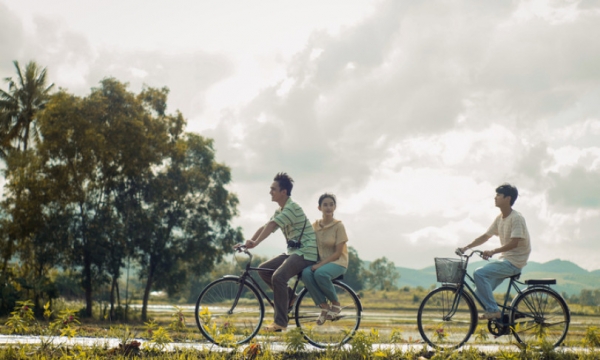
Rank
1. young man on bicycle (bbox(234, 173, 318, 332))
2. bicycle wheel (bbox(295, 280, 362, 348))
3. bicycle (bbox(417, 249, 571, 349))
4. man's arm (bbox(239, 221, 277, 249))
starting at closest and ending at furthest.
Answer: man's arm (bbox(239, 221, 277, 249)), young man on bicycle (bbox(234, 173, 318, 332)), bicycle wheel (bbox(295, 280, 362, 348)), bicycle (bbox(417, 249, 571, 349))

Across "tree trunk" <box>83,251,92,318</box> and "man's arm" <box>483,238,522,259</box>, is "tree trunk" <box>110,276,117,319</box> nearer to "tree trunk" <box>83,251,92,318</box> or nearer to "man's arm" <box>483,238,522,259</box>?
"tree trunk" <box>83,251,92,318</box>

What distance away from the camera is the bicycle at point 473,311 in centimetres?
824

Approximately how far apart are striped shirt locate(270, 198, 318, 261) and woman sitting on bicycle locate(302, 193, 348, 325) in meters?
0.14

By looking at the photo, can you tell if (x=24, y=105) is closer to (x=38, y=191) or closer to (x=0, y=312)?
(x=38, y=191)

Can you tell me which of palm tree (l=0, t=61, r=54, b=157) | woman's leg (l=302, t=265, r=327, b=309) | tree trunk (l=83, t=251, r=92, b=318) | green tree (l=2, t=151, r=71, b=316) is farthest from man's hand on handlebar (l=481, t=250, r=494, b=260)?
palm tree (l=0, t=61, r=54, b=157)

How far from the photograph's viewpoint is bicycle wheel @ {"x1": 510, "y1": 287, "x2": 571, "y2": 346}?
8438 mm

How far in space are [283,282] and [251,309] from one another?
0.58 meters

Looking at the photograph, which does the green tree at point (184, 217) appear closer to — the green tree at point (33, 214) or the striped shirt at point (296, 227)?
the green tree at point (33, 214)

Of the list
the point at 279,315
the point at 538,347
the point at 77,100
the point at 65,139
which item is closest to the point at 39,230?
the point at 65,139

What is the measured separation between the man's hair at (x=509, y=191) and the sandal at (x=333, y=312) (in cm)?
300

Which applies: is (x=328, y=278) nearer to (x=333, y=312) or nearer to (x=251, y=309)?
(x=333, y=312)

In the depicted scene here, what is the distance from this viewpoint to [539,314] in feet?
27.9

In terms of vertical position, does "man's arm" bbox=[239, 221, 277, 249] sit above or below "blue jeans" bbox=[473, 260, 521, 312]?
above

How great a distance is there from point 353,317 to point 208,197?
3179cm
